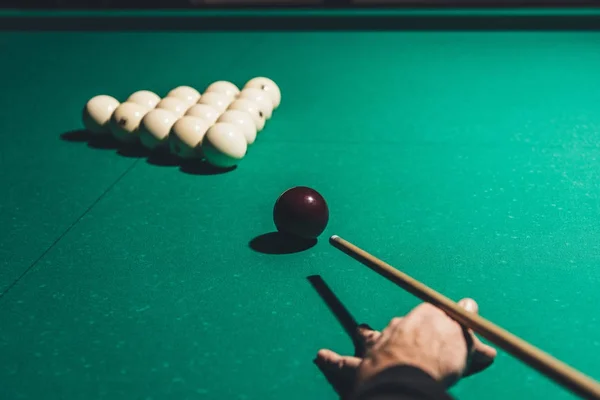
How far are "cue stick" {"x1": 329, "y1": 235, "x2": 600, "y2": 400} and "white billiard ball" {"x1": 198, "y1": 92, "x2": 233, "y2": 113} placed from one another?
5.13 feet

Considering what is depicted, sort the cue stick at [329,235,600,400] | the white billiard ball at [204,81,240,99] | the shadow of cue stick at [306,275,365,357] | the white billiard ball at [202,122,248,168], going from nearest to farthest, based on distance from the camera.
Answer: the cue stick at [329,235,600,400] → the shadow of cue stick at [306,275,365,357] → the white billiard ball at [202,122,248,168] → the white billiard ball at [204,81,240,99]

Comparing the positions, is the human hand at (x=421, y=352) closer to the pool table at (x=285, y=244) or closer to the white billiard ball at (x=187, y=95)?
the pool table at (x=285, y=244)

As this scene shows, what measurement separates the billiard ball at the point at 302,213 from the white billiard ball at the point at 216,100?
3.79 ft

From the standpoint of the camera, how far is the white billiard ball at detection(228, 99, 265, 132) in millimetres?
2984

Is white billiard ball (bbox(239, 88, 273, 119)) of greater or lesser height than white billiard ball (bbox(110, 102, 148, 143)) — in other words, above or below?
above

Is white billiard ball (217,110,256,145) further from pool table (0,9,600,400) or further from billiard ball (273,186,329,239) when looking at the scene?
billiard ball (273,186,329,239)

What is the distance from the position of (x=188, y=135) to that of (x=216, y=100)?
41 centimetres

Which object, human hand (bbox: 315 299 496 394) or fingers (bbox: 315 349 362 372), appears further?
fingers (bbox: 315 349 362 372)

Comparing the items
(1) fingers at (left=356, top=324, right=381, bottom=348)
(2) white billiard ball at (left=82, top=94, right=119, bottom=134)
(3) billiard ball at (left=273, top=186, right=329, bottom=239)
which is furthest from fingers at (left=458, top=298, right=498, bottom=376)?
(2) white billiard ball at (left=82, top=94, right=119, bottom=134)

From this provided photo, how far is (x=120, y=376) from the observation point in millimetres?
1514

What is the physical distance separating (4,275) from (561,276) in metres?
1.77

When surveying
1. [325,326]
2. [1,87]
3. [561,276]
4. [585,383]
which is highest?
[585,383]

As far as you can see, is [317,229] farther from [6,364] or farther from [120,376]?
[6,364]

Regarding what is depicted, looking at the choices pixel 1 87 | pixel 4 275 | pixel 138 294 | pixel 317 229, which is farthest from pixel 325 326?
pixel 1 87
